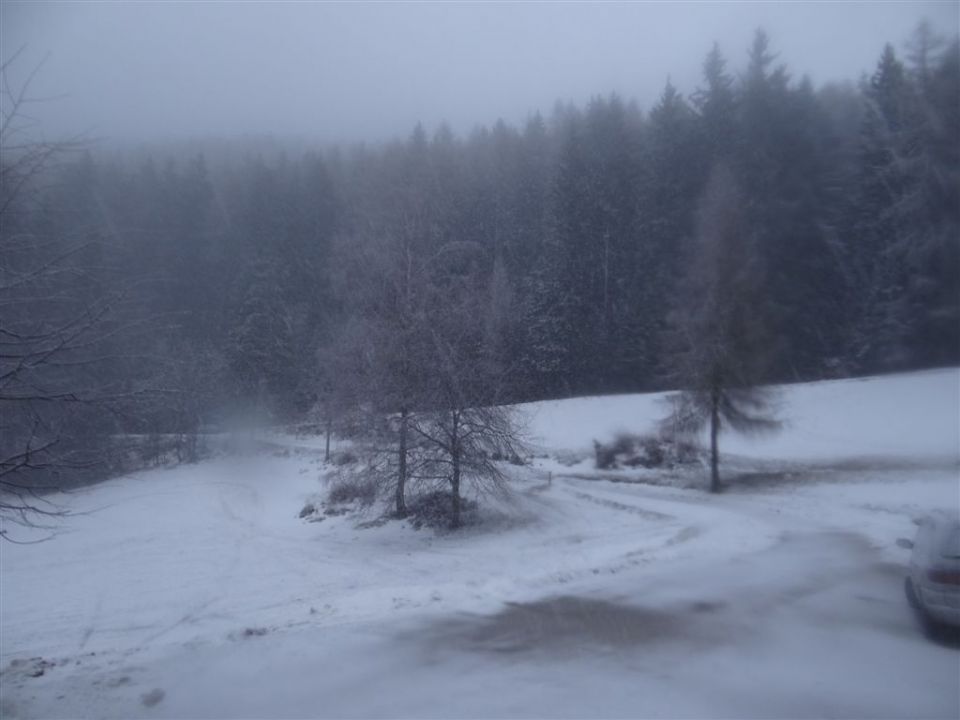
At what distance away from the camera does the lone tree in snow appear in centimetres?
2105

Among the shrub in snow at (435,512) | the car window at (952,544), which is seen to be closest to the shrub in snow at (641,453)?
the shrub in snow at (435,512)

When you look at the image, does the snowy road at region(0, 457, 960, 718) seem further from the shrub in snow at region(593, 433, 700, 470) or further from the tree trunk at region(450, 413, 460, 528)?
the shrub in snow at region(593, 433, 700, 470)

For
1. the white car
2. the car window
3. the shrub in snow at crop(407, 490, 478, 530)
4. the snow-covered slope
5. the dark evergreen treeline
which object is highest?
the dark evergreen treeline

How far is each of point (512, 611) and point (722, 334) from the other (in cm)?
1551

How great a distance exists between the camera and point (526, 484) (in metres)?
25.0

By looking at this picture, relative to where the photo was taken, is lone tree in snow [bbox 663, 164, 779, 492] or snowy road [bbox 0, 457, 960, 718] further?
lone tree in snow [bbox 663, 164, 779, 492]

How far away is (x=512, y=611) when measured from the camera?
878 centimetres

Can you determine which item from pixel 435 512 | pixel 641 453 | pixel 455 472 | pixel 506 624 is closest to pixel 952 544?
pixel 506 624

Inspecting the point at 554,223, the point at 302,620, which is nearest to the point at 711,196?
the point at 554,223

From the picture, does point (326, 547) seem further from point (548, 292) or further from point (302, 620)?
point (548, 292)

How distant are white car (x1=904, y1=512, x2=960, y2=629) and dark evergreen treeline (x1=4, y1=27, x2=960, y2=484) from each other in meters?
7.80

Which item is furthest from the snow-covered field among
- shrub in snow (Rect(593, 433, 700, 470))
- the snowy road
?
shrub in snow (Rect(593, 433, 700, 470))

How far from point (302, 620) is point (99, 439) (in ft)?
10.7

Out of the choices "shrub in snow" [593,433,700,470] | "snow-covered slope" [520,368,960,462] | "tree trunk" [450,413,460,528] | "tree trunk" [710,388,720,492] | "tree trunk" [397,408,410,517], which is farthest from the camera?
"shrub in snow" [593,433,700,470]
